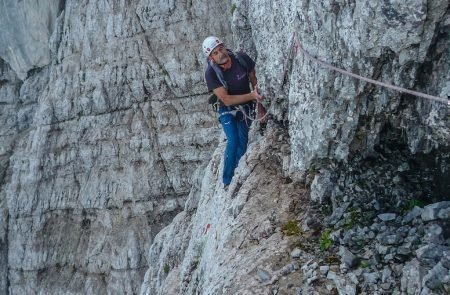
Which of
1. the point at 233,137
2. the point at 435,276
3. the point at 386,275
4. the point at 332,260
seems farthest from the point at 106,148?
the point at 435,276

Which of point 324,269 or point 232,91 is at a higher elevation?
point 232,91

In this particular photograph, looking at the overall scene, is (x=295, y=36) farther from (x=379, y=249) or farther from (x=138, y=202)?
(x=138, y=202)

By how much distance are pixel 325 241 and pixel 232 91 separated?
417 cm

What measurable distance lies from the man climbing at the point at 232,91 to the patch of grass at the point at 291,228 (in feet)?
9.86

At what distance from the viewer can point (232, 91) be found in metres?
9.52

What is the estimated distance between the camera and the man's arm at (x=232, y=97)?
361 inches

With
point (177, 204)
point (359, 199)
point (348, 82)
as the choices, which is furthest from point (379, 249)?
point (177, 204)

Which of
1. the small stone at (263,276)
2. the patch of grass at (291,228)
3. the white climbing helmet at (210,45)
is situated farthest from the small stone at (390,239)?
the white climbing helmet at (210,45)

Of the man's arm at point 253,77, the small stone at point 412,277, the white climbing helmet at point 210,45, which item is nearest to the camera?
the small stone at point 412,277

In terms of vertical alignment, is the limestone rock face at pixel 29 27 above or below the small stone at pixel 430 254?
above

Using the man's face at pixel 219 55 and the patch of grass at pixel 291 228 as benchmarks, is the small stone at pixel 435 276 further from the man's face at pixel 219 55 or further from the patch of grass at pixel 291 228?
the man's face at pixel 219 55

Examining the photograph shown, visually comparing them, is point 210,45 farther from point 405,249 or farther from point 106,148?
point 106,148

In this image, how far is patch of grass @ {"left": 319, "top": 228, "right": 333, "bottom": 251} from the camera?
6.08 m

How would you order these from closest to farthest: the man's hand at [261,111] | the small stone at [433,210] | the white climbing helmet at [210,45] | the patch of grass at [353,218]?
the small stone at [433,210], the patch of grass at [353,218], the white climbing helmet at [210,45], the man's hand at [261,111]
